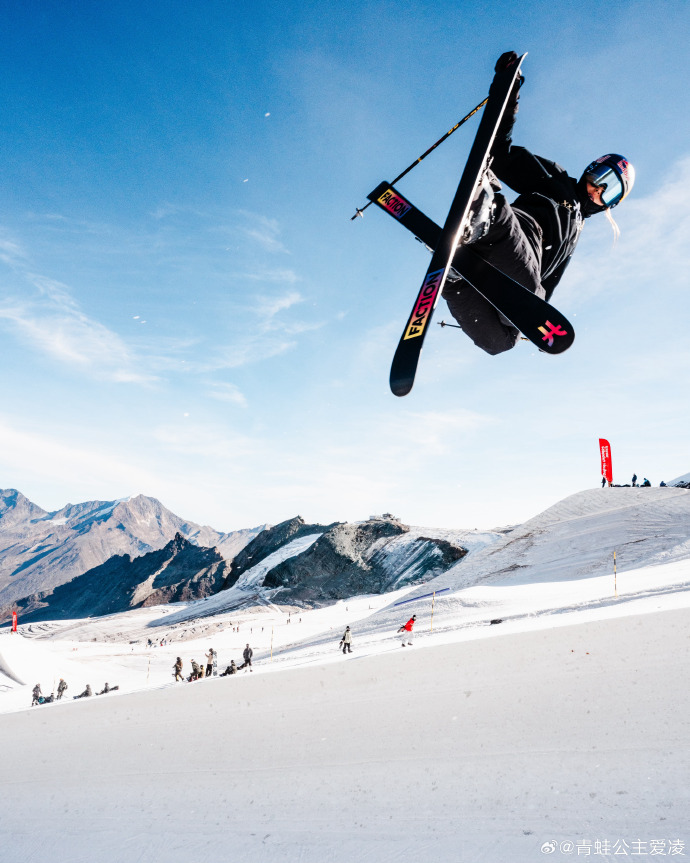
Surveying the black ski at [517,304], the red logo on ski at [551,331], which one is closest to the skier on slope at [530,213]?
the black ski at [517,304]

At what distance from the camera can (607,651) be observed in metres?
4.88

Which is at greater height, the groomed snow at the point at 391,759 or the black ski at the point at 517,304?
the black ski at the point at 517,304

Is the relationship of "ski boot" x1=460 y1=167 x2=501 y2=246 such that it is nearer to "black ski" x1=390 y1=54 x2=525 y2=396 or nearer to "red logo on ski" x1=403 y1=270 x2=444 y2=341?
"black ski" x1=390 y1=54 x2=525 y2=396

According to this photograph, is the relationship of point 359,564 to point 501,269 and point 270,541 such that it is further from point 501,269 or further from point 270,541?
point 501,269

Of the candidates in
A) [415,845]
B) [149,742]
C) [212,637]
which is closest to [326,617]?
[212,637]

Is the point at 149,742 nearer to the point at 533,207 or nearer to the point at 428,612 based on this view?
the point at 533,207

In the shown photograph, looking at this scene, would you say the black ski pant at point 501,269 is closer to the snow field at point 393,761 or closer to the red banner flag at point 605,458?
the snow field at point 393,761

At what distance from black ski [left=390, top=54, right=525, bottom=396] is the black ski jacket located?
0.33 metres

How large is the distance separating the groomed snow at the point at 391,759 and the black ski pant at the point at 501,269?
11.3 ft

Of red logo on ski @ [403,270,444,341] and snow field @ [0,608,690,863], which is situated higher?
red logo on ski @ [403,270,444,341]

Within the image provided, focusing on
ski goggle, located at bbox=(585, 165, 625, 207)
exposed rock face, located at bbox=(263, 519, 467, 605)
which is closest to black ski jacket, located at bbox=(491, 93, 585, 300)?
ski goggle, located at bbox=(585, 165, 625, 207)

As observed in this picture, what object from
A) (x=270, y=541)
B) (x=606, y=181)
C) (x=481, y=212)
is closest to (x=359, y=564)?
(x=270, y=541)

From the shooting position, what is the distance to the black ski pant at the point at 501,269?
11.4ft

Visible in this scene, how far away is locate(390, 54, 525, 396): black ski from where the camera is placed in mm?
3227
